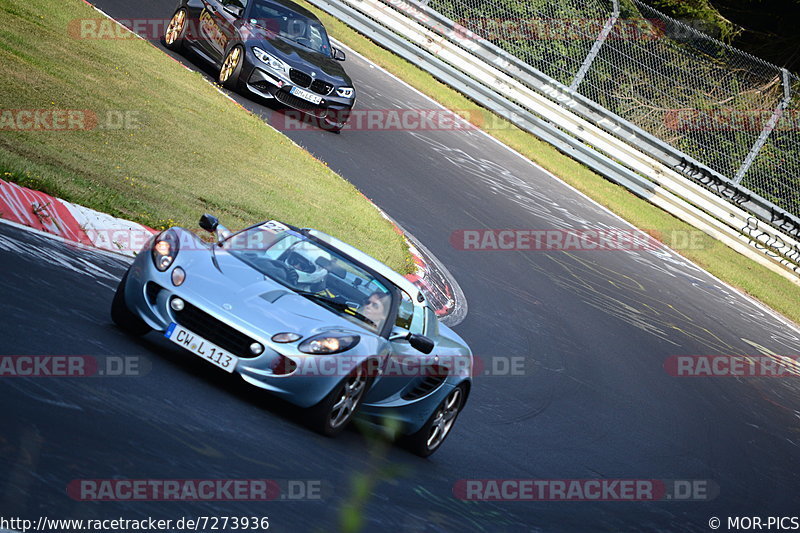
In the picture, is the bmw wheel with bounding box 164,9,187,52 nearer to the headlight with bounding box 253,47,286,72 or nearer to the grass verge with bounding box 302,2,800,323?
the headlight with bounding box 253,47,286,72

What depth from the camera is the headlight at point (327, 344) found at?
22.1 ft

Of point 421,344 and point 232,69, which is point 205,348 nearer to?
point 421,344

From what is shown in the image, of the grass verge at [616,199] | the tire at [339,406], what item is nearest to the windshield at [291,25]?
the grass verge at [616,199]

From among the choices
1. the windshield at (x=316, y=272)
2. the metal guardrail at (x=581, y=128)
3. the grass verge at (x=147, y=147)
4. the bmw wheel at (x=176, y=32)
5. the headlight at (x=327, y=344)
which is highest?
the metal guardrail at (x=581, y=128)

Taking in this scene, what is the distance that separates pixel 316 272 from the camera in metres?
7.59

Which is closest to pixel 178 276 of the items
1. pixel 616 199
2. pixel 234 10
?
pixel 234 10

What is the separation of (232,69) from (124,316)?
9.98 metres

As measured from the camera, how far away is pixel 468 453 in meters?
8.33

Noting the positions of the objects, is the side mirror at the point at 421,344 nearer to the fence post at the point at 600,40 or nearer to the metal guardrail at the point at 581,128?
the metal guardrail at the point at 581,128

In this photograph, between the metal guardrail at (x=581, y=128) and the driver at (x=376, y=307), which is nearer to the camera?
the driver at (x=376, y=307)

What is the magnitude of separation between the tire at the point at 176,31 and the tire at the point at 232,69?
117 cm

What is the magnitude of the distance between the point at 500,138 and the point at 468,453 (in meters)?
14.2

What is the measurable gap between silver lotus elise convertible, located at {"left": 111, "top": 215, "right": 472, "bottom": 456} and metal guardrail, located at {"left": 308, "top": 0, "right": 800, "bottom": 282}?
14439 mm

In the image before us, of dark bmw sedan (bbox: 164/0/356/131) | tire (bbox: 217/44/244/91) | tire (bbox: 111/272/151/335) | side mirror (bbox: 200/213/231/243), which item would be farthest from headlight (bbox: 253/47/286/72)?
tire (bbox: 111/272/151/335)
